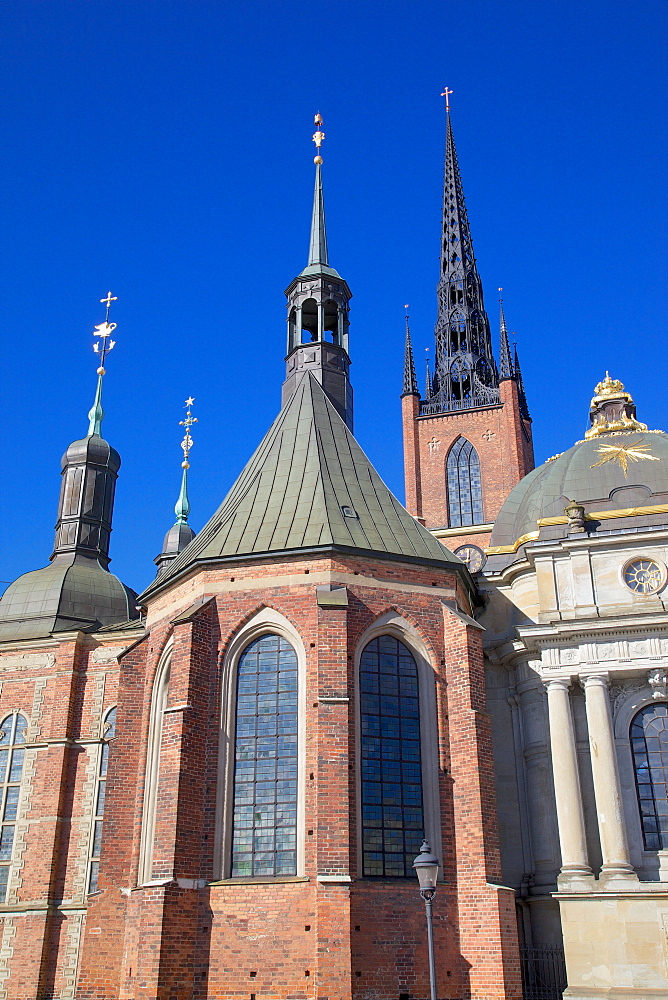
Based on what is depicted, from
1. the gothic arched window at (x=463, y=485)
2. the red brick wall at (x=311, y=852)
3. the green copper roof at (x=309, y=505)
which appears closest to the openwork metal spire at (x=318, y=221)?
the green copper roof at (x=309, y=505)

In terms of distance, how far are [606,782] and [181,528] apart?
79.0 feet

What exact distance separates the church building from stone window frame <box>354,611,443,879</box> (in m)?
0.06

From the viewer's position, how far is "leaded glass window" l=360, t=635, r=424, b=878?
754 inches

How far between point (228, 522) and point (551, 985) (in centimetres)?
1259

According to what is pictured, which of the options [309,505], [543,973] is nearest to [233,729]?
[309,505]

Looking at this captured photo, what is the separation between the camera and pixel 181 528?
137 feet

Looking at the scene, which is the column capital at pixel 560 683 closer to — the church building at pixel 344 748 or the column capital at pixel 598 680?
the church building at pixel 344 748

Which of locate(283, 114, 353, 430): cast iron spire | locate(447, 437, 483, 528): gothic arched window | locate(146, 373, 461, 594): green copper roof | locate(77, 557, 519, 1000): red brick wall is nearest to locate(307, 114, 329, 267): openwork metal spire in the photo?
locate(283, 114, 353, 430): cast iron spire

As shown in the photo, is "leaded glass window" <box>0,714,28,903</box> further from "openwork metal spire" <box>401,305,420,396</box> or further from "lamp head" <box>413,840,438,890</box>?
"openwork metal spire" <box>401,305,420,396</box>

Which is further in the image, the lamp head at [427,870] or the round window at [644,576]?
the round window at [644,576]

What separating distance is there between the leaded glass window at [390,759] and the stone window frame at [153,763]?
4.43 metres

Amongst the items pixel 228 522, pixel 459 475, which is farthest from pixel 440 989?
pixel 459 475

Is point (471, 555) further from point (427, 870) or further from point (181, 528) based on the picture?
point (427, 870)

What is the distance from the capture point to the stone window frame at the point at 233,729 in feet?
62.1
